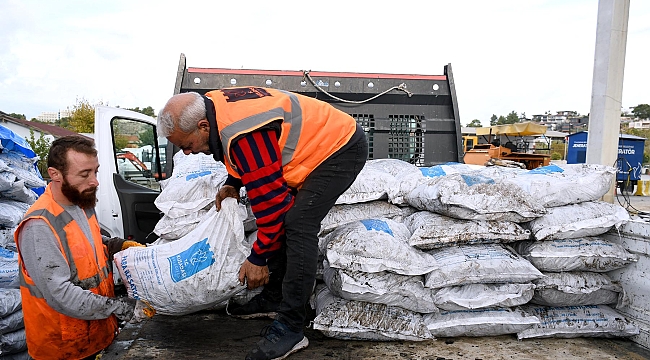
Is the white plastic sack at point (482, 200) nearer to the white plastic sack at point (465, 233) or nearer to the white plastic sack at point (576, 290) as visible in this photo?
the white plastic sack at point (465, 233)

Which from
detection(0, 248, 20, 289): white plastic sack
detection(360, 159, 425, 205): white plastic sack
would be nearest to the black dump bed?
detection(360, 159, 425, 205): white plastic sack

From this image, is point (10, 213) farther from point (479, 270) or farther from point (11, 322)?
point (479, 270)

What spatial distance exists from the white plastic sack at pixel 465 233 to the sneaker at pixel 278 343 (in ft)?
2.47

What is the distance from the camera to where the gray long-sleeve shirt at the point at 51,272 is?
6.18 feet

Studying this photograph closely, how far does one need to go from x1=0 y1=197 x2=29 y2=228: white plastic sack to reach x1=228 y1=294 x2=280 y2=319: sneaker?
1583 mm

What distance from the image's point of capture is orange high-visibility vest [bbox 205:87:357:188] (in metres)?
2.00

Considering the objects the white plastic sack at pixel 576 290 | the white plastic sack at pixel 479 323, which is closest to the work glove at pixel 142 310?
the white plastic sack at pixel 479 323

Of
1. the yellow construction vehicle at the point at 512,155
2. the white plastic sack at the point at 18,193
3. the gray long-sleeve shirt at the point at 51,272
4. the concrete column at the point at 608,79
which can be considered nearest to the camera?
the gray long-sleeve shirt at the point at 51,272

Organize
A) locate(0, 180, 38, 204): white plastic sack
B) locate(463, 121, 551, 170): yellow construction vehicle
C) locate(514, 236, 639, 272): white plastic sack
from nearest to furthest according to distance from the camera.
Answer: locate(514, 236, 639, 272): white plastic sack
locate(0, 180, 38, 204): white plastic sack
locate(463, 121, 551, 170): yellow construction vehicle

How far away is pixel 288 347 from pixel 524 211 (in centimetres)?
137

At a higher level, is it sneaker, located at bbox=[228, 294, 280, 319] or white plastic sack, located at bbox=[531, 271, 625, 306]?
white plastic sack, located at bbox=[531, 271, 625, 306]

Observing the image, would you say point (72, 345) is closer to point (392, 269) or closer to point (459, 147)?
point (392, 269)

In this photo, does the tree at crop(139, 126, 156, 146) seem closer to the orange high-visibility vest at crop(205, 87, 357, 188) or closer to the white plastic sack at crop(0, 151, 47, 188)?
the white plastic sack at crop(0, 151, 47, 188)

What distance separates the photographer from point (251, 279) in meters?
2.15
